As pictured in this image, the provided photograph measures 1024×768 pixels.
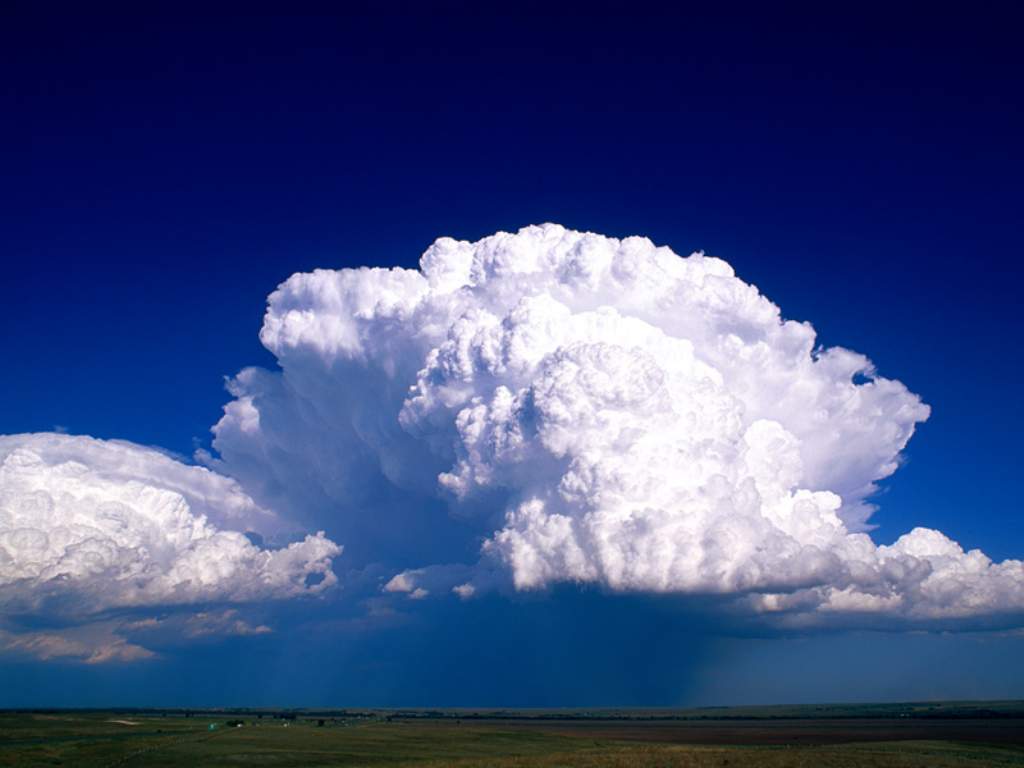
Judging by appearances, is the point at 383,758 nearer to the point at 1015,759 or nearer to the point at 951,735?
the point at 1015,759

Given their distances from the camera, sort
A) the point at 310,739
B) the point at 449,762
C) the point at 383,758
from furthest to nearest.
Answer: the point at 310,739, the point at 383,758, the point at 449,762

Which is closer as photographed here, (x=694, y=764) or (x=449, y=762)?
(x=694, y=764)

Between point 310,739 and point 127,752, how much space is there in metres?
→ 35.6

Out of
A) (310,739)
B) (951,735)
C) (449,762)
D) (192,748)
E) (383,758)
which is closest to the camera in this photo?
(449,762)

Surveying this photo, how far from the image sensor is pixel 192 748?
368 ft

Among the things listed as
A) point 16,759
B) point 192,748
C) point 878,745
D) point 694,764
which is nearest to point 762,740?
point 878,745

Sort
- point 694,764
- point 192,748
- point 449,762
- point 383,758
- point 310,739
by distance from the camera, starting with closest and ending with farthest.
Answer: point 694,764 → point 449,762 → point 383,758 → point 192,748 → point 310,739

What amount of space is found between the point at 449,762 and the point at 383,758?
12.3 metres

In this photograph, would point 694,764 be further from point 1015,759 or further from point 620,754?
point 1015,759

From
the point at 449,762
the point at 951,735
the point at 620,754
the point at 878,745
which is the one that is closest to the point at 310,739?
the point at 449,762

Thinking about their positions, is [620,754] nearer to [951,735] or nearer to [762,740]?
[762,740]

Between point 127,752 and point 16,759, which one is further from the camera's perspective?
point 127,752

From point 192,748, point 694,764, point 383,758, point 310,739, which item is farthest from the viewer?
point 310,739

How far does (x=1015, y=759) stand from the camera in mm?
96812
